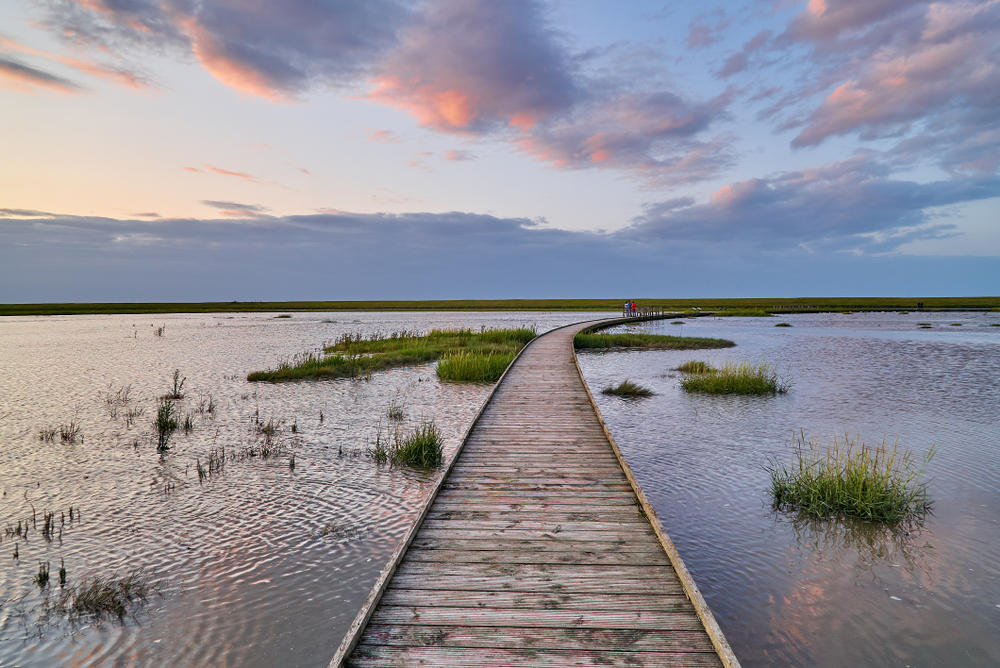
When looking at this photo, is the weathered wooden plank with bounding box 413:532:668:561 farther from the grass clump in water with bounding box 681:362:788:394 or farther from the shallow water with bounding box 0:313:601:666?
Result: the grass clump in water with bounding box 681:362:788:394

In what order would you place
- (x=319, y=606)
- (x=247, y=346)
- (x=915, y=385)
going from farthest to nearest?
(x=247, y=346) → (x=915, y=385) → (x=319, y=606)

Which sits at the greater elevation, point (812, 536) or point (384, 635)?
point (384, 635)

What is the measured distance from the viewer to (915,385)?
17844 millimetres

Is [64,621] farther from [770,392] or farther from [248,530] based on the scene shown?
[770,392]

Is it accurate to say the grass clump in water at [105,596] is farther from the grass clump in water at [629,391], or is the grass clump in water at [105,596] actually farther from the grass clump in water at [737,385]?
the grass clump in water at [737,385]

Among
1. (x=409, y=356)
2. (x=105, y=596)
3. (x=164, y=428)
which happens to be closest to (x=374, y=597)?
(x=105, y=596)

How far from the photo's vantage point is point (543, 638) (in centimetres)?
381

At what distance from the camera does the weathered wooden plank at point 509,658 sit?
3547 mm

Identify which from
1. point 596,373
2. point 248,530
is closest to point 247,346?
point 596,373

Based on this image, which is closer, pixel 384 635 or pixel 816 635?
pixel 384 635

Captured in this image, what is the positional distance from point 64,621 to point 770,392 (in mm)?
17068

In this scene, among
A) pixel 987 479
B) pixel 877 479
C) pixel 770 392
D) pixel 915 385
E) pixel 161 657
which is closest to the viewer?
pixel 161 657

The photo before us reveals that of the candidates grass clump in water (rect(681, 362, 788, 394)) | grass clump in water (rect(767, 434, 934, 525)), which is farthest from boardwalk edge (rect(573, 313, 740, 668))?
grass clump in water (rect(681, 362, 788, 394))

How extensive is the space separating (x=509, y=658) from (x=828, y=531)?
18.6 feet
